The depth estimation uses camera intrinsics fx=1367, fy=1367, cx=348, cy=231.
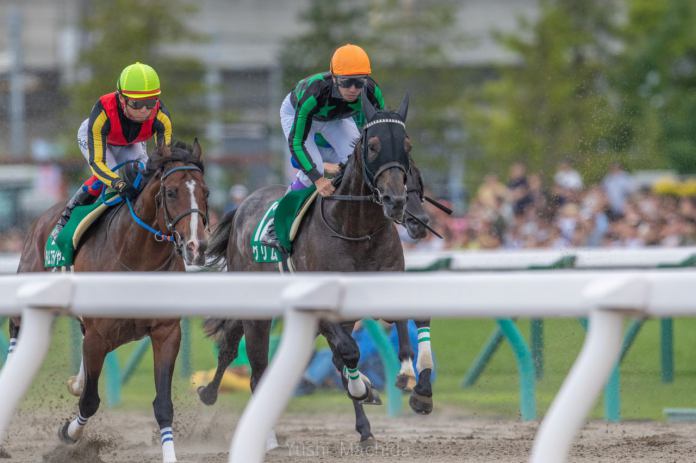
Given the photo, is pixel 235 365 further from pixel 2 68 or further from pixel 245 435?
pixel 2 68

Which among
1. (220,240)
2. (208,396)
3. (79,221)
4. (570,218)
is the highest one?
(79,221)

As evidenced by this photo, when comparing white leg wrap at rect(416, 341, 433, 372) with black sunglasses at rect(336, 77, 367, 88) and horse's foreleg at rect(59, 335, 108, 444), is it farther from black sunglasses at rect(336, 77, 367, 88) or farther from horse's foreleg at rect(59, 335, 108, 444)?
horse's foreleg at rect(59, 335, 108, 444)

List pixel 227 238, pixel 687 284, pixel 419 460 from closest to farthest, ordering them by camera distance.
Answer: pixel 687 284 → pixel 419 460 → pixel 227 238

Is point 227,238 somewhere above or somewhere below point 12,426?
above

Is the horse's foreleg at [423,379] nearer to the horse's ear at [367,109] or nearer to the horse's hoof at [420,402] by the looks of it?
the horse's hoof at [420,402]

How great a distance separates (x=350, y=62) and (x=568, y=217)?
5679mm

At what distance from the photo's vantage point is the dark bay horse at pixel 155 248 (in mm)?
6465

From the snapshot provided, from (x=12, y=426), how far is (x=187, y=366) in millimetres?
1907

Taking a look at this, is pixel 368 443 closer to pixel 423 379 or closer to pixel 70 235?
pixel 423 379

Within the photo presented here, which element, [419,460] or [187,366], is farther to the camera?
[187,366]

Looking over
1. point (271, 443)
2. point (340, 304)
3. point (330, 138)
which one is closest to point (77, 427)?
point (271, 443)

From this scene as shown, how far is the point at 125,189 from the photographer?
7.04 metres

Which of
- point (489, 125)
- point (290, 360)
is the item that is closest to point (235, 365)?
point (290, 360)

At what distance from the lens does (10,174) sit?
79.4 feet
